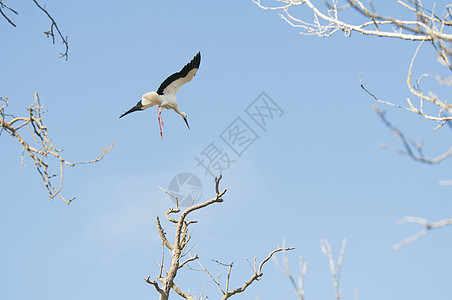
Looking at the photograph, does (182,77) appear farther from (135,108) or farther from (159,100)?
(135,108)

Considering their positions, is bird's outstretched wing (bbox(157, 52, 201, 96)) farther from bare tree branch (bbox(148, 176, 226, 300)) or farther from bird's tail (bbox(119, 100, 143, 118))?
bare tree branch (bbox(148, 176, 226, 300))

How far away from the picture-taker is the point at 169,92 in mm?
7465

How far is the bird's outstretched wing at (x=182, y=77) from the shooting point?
714 centimetres

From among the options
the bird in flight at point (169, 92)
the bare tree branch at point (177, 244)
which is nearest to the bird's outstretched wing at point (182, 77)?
the bird in flight at point (169, 92)

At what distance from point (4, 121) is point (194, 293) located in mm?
3456

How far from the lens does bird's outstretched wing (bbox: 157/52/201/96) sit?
7141mm

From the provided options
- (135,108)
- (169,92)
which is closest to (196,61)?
(169,92)

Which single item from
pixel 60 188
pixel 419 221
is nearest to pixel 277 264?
pixel 419 221

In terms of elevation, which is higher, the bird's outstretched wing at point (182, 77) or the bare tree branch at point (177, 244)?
the bird's outstretched wing at point (182, 77)

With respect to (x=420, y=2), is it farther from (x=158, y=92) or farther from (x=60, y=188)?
(x=158, y=92)

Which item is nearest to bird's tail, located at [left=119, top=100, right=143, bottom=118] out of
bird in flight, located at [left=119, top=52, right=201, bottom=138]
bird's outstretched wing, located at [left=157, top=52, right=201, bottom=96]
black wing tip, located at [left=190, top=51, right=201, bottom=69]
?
bird in flight, located at [left=119, top=52, right=201, bottom=138]

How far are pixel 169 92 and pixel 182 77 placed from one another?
1.30 ft

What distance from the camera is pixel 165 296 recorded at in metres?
5.12

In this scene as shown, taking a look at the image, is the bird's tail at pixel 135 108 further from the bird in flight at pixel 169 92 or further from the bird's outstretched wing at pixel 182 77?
the bird's outstretched wing at pixel 182 77
